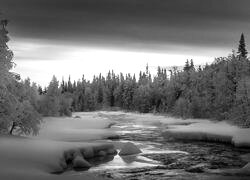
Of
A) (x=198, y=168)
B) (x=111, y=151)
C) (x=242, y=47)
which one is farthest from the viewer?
(x=242, y=47)

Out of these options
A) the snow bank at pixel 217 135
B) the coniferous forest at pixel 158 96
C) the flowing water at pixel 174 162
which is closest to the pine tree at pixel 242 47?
the coniferous forest at pixel 158 96

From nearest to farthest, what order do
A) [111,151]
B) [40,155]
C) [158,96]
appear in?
[40,155], [111,151], [158,96]

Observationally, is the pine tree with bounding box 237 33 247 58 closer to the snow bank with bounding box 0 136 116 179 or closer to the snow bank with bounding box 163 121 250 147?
the snow bank with bounding box 163 121 250 147

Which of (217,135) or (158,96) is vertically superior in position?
(158,96)

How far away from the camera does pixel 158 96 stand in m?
134

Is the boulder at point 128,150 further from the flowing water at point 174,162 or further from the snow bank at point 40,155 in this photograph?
the snow bank at point 40,155

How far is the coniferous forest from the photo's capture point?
3400cm

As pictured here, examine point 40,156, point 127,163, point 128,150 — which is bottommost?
point 127,163

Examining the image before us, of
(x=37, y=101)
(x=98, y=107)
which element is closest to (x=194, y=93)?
(x=37, y=101)

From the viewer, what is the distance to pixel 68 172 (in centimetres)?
2669

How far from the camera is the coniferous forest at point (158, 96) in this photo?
1339 inches

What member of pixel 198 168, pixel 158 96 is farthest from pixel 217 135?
pixel 158 96

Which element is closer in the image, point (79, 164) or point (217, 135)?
point (79, 164)

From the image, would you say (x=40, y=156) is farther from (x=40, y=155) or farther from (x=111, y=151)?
(x=111, y=151)
